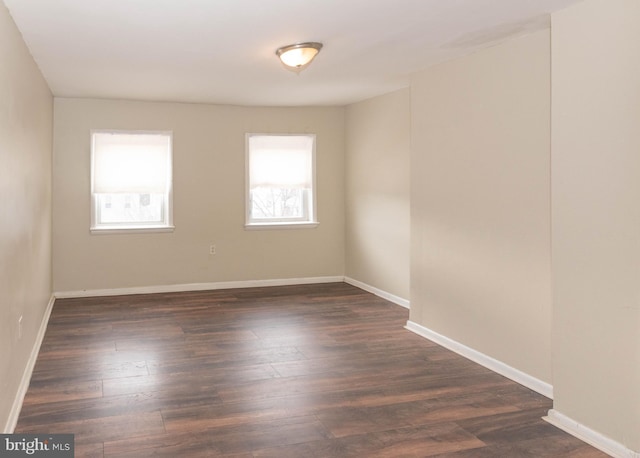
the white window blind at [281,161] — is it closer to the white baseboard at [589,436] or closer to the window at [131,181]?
the window at [131,181]

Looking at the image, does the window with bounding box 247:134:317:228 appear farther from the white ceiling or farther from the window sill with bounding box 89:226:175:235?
the white ceiling

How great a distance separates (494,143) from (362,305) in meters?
2.78

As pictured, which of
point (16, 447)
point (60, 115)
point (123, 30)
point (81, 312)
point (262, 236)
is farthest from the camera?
point (262, 236)

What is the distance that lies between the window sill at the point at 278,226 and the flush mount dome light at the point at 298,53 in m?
3.44

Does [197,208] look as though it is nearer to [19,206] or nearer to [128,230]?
[128,230]

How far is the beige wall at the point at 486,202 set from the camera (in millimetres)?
3771

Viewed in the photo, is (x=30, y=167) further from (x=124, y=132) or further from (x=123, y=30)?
(x=124, y=132)

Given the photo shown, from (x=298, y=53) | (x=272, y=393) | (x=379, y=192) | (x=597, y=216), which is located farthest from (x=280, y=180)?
(x=597, y=216)

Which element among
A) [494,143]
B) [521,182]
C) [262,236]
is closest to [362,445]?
[521,182]

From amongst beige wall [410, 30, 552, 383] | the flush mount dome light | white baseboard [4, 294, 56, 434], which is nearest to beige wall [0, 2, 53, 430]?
white baseboard [4, 294, 56, 434]

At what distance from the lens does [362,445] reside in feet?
9.72

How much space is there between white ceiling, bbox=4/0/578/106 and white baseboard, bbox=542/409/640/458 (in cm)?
228

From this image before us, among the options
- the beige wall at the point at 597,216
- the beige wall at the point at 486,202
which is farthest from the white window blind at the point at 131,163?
the beige wall at the point at 597,216

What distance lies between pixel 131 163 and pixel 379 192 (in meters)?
2.99
